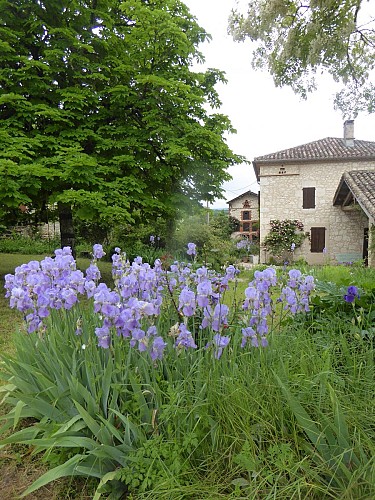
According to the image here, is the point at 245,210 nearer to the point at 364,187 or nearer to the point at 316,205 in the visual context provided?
the point at 316,205

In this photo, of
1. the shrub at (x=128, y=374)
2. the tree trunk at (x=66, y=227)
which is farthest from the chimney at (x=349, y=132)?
the shrub at (x=128, y=374)

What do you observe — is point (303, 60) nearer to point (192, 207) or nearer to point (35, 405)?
point (192, 207)

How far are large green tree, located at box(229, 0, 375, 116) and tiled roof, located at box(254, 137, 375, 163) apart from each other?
10.9 meters

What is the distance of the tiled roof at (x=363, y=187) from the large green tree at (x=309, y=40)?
4.49m

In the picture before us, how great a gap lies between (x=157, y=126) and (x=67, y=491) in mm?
5892

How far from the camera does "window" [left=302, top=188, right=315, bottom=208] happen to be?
714 inches

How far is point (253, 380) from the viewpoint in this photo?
1.66 metres

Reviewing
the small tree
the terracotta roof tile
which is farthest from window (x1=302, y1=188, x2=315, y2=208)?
the terracotta roof tile

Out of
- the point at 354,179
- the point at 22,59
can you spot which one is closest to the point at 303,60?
the point at 22,59

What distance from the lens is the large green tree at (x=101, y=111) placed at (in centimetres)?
588

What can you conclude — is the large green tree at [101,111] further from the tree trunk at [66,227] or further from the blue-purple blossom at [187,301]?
the blue-purple blossom at [187,301]

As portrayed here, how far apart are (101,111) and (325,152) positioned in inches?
586

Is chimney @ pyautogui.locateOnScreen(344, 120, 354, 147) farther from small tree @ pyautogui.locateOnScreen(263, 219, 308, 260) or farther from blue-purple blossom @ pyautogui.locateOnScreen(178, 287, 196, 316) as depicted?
blue-purple blossom @ pyautogui.locateOnScreen(178, 287, 196, 316)

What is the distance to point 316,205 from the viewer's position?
18078 millimetres
